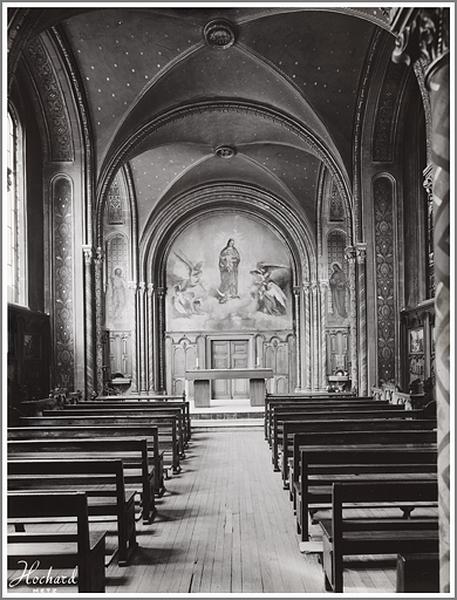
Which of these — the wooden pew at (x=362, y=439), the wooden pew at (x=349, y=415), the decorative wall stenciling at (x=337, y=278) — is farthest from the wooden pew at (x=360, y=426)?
the decorative wall stenciling at (x=337, y=278)

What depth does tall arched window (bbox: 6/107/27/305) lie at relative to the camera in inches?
511

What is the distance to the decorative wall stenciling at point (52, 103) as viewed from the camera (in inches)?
503

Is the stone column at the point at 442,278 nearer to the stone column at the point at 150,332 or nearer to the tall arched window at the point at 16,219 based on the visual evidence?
the tall arched window at the point at 16,219

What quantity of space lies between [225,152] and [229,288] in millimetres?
7739

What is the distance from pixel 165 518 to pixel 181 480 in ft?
7.87

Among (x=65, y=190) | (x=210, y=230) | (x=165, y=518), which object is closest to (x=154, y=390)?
(x=210, y=230)

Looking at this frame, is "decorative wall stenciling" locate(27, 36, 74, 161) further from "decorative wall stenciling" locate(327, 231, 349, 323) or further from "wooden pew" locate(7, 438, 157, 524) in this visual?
"decorative wall stenciling" locate(327, 231, 349, 323)

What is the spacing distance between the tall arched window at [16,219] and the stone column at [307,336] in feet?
43.5

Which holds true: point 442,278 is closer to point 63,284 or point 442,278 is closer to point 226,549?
point 226,549

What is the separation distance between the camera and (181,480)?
32.7ft

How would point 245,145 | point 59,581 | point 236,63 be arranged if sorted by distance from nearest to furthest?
point 59,581 → point 236,63 → point 245,145

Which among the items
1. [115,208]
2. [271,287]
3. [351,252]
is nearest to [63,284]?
[351,252]

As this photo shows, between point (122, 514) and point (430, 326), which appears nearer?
point (122, 514)

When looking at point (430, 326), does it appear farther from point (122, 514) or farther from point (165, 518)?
point (122, 514)
